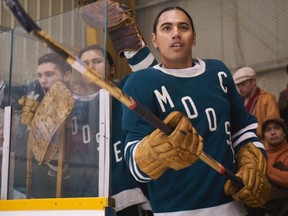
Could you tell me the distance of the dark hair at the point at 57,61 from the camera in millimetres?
1787

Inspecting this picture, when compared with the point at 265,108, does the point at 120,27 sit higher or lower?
higher

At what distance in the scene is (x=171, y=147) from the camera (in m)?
1.23

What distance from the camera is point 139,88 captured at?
1454mm

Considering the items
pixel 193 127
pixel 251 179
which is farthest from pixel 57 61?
pixel 251 179

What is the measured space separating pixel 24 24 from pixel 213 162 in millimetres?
629

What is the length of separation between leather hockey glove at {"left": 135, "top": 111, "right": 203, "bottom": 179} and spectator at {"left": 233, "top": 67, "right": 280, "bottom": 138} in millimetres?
1979

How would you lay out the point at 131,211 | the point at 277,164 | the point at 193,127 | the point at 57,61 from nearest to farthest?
the point at 193,127, the point at 57,61, the point at 131,211, the point at 277,164

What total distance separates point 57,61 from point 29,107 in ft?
0.70

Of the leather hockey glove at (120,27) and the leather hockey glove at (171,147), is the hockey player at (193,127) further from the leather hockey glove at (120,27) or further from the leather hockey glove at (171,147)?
the leather hockey glove at (120,27)

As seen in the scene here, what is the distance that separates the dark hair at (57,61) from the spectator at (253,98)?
1647 millimetres

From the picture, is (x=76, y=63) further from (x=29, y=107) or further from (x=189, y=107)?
(x=29, y=107)

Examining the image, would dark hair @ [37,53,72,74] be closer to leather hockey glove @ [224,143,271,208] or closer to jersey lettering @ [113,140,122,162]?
jersey lettering @ [113,140,122,162]

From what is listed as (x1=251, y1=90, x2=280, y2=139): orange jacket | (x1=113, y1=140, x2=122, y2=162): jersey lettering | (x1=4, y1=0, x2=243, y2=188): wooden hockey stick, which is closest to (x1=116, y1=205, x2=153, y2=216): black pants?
(x1=113, y1=140, x2=122, y2=162): jersey lettering

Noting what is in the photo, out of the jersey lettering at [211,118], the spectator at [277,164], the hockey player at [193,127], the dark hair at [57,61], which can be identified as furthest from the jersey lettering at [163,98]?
the spectator at [277,164]
